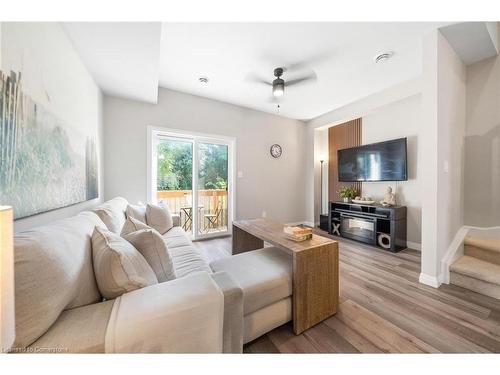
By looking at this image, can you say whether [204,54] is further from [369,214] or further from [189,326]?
[369,214]

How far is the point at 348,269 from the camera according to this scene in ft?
7.18

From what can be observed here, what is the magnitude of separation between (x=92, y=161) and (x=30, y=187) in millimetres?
1181

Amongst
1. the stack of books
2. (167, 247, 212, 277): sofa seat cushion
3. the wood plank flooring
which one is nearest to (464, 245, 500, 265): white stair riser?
the wood plank flooring

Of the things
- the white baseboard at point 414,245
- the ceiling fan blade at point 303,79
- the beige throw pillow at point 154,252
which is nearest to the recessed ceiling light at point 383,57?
the ceiling fan blade at point 303,79

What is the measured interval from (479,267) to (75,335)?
3119mm

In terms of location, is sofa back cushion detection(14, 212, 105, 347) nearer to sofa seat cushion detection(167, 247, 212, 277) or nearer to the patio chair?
sofa seat cushion detection(167, 247, 212, 277)

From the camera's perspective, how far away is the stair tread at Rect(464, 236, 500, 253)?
190 centimetres

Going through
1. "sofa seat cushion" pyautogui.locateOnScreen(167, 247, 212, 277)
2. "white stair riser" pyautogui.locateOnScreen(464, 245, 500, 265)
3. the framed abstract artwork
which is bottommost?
"white stair riser" pyautogui.locateOnScreen(464, 245, 500, 265)

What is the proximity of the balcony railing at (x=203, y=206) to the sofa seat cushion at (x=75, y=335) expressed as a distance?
2577 millimetres

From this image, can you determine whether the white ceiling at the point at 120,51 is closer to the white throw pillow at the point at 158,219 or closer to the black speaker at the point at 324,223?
the white throw pillow at the point at 158,219

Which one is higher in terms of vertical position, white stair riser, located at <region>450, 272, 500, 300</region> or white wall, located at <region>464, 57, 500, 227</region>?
white wall, located at <region>464, 57, 500, 227</region>

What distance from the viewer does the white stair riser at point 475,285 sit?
165 cm
